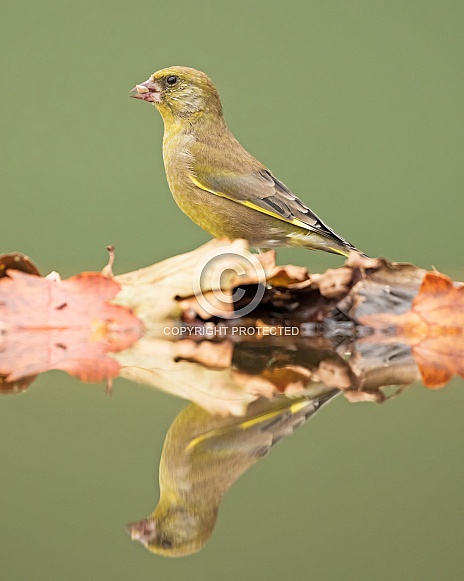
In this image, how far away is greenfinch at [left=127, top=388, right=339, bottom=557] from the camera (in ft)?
3.10

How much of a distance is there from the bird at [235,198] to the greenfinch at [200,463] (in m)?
1.66

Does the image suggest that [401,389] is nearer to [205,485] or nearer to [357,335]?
[205,485]

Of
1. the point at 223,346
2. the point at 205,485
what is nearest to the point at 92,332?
the point at 223,346

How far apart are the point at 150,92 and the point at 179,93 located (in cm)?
11

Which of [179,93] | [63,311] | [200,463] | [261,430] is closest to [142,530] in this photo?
[200,463]

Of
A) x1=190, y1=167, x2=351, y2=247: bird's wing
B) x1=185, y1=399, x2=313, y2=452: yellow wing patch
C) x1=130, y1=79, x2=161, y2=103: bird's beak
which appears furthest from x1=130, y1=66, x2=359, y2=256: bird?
x1=185, y1=399, x2=313, y2=452: yellow wing patch

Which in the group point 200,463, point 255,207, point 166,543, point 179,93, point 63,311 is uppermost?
point 179,93

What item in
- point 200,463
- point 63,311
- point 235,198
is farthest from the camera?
point 235,198

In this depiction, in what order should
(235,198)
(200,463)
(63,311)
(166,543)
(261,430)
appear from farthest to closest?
1. (235,198)
2. (63,311)
3. (261,430)
4. (200,463)
5. (166,543)

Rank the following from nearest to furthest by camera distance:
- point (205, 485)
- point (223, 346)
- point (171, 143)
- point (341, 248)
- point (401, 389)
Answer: point (205, 485) < point (401, 389) < point (223, 346) < point (341, 248) < point (171, 143)

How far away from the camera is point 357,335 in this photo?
2.26 meters

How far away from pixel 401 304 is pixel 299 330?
10.4 inches

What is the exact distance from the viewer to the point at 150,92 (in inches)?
128

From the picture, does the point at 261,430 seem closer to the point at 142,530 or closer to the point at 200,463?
the point at 200,463
